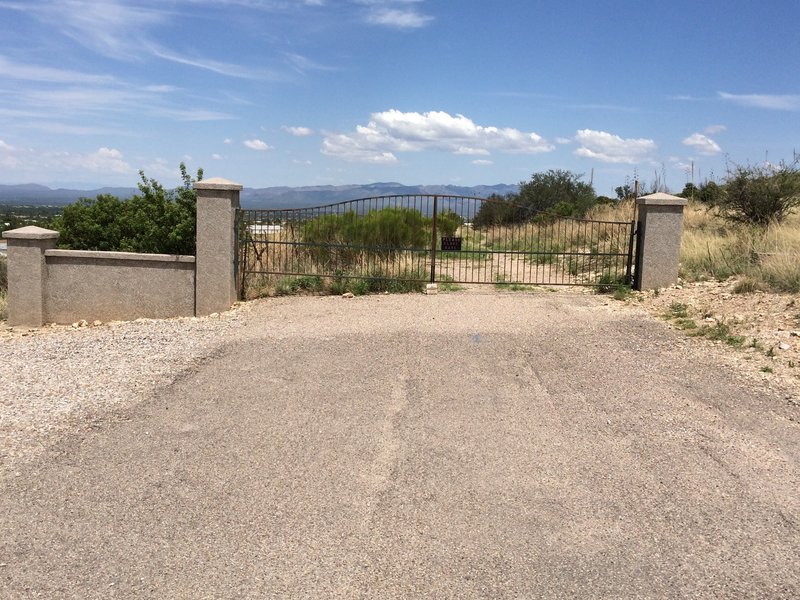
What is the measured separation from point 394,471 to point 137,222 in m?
11.2

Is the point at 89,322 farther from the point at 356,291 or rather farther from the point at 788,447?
the point at 788,447

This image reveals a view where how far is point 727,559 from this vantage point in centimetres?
436

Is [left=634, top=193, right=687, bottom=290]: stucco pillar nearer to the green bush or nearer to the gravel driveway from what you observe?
the gravel driveway

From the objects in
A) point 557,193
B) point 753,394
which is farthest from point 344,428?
point 557,193

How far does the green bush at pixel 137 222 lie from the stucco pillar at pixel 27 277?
238cm

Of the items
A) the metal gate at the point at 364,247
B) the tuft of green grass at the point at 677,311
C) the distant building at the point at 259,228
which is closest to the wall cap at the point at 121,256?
the metal gate at the point at 364,247

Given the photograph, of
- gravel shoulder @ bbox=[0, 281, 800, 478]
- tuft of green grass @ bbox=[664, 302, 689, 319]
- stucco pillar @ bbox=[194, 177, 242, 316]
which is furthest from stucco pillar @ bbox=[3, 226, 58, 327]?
tuft of green grass @ bbox=[664, 302, 689, 319]

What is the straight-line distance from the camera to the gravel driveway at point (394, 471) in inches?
165

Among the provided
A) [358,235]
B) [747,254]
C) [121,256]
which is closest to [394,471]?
[121,256]

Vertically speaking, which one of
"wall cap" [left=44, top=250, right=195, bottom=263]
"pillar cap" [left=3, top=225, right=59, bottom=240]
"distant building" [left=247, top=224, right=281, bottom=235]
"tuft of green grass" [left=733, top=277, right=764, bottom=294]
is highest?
"distant building" [left=247, top=224, right=281, bottom=235]

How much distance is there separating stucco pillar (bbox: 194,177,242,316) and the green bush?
1958mm

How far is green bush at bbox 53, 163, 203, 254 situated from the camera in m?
14.6

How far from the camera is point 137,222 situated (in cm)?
1508

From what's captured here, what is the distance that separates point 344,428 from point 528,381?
2.51 m
